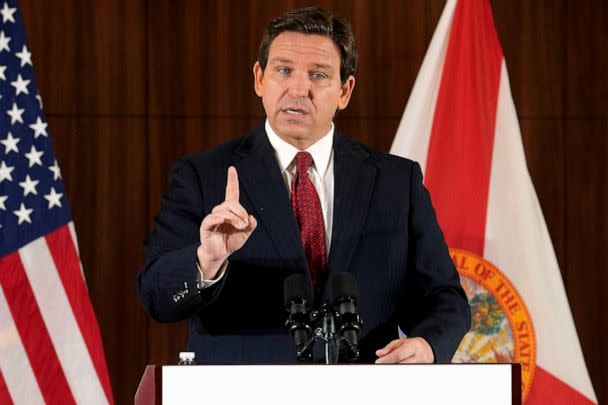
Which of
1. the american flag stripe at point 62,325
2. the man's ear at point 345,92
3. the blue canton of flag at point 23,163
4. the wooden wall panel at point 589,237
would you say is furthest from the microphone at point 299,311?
the wooden wall panel at point 589,237

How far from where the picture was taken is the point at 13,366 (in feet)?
13.3

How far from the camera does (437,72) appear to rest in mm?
4539

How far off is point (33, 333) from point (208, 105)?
1.29 m

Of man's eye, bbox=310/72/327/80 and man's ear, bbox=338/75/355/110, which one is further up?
man's eye, bbox=310/72/327/80

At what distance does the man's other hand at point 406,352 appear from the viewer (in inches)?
76.4

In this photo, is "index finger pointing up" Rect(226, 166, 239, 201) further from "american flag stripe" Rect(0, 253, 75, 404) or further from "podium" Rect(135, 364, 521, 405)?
"american flag stripe" Rect(0, 253, 75, 404)

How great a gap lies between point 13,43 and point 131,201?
86 centimetres

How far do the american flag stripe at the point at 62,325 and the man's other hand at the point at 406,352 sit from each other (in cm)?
238

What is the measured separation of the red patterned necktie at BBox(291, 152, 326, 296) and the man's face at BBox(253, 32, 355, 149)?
0.12 metres

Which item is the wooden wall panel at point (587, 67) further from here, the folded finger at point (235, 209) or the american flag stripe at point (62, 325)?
the folded finger at point (235, 209)

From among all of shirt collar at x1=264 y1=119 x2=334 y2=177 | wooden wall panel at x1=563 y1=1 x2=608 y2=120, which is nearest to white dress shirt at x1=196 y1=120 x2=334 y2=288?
shirt collar at x1=264 y1=119 x2=334 y2=177

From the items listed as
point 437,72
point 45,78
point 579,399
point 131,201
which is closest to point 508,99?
point 437,72

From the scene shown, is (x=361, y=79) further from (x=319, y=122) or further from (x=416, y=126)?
(x=319, y=122)

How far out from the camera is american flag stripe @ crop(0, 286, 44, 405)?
4043 millimetres
